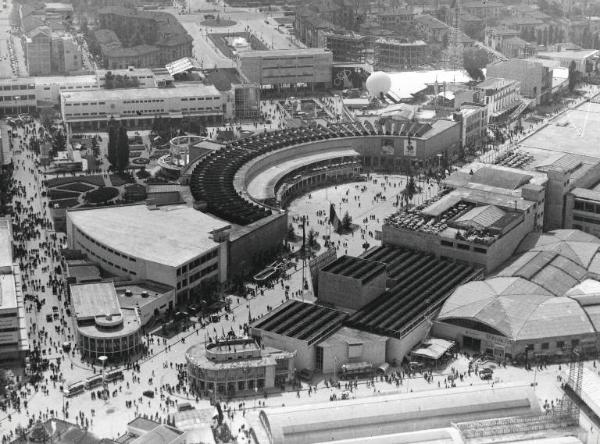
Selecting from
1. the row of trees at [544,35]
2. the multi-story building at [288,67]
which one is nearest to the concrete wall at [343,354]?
the multi-story building at [288,67]

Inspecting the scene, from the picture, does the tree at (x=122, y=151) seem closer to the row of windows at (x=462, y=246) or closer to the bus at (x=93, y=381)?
the row of windows at (x=462, y=246)

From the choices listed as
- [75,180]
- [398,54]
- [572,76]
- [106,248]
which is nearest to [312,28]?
[398,54]

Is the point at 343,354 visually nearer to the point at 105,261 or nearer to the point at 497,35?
the point at 105,261

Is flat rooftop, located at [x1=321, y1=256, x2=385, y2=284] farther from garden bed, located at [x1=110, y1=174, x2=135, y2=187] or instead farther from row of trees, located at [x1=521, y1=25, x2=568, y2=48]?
row of trees, located at [x1=521, y1=25, x2=568, y2=48]

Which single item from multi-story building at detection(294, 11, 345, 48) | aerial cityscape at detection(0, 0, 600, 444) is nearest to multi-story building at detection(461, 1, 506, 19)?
multi-story building at detection(294, 11, 345, 48)

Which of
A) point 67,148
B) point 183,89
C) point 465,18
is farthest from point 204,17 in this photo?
point 67,148

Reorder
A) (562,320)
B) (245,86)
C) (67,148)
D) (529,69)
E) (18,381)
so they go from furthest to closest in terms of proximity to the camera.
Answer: (529,69) → (245,86) → (67,148) → (562,320) → (18,381)

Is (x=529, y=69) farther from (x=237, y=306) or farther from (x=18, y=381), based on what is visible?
(x=18, y=381)
